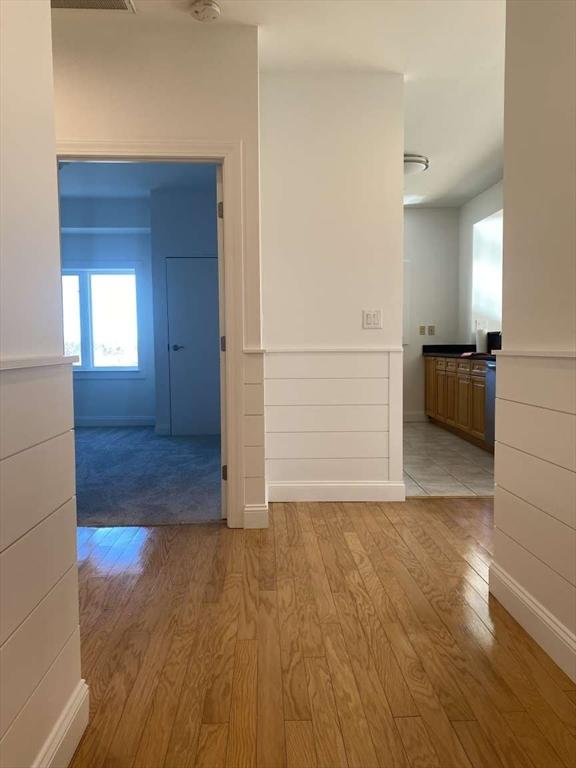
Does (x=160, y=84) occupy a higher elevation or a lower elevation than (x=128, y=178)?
lower

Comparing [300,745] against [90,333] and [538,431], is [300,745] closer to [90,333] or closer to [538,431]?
[538,431]

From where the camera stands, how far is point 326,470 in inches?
131

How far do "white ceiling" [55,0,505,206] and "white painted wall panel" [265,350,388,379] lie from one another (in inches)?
67.0

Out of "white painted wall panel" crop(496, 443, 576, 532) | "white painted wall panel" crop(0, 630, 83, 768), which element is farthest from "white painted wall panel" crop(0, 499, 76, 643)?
"white painted wall panel" crop(496, 443, 576, 532)

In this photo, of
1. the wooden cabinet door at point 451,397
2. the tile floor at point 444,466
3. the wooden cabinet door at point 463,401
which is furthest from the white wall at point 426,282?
the wooden cabinet door at point 463,401

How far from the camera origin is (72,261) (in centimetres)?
671

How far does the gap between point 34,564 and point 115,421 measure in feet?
19.3

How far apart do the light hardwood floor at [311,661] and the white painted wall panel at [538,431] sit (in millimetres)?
626

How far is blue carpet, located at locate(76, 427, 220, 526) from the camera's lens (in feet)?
10.3

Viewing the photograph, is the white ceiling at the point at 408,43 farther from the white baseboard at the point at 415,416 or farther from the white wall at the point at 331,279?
the white baseboard at the point at 415,416

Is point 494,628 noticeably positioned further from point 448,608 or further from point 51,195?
point 51,195

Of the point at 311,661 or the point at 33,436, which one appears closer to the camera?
the point at 33,436

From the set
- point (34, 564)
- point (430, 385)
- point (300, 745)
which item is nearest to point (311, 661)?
point (300, 745)

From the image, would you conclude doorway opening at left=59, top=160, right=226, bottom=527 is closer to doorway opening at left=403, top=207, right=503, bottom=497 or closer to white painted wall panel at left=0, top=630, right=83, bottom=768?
white painted wall panel at left=0, top=630, right=83, bottom=768
